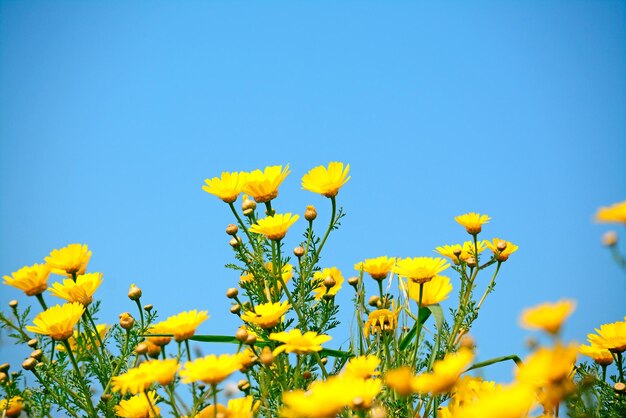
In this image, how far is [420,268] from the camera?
237 centimetres

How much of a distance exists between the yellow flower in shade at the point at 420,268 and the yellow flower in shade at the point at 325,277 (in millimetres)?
475

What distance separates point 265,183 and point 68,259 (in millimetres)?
912

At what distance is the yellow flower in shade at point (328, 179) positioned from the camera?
9.01 ft

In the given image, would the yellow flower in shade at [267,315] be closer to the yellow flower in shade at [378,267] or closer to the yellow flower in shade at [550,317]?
the yellow flower in shade at [378,267]

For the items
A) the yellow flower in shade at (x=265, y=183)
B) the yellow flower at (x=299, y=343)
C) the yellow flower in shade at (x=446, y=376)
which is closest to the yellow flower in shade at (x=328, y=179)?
the yellow flower in shade at (x=265, y=183)

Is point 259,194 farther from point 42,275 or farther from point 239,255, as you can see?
point 42,275

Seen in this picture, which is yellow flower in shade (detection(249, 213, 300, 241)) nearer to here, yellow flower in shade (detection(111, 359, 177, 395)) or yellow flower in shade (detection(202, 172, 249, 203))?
yellow flower in shade (detection(202, 172, 249, 203))

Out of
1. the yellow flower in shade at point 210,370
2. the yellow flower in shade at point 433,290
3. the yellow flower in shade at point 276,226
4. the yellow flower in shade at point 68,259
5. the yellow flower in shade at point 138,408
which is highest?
the yellow flower in shade at point 68,259

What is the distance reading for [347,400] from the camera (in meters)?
1.33

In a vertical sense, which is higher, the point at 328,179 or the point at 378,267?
the point at 328,179

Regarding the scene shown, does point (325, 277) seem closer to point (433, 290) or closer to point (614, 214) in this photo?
point (433, 290)

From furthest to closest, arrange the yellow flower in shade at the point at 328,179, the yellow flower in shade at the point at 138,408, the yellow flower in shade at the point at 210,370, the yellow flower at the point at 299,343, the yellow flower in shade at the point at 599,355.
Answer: the yellow flower in shade at the point at 328,179
the yellow flower in shade at the point at 599,355
the yellow flower in shade at the point at 138,408
the yellow flower at the point at 299,343
the yellow flower in shade at the point at 210,370

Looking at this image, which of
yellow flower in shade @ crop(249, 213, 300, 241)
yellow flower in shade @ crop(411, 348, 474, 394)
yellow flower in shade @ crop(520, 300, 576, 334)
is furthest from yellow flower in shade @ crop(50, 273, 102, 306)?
yellow flower in shade @ crop(520, 300, 576, 334)

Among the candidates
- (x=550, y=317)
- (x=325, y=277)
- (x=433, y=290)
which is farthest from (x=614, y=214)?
(x=325, y=277)
